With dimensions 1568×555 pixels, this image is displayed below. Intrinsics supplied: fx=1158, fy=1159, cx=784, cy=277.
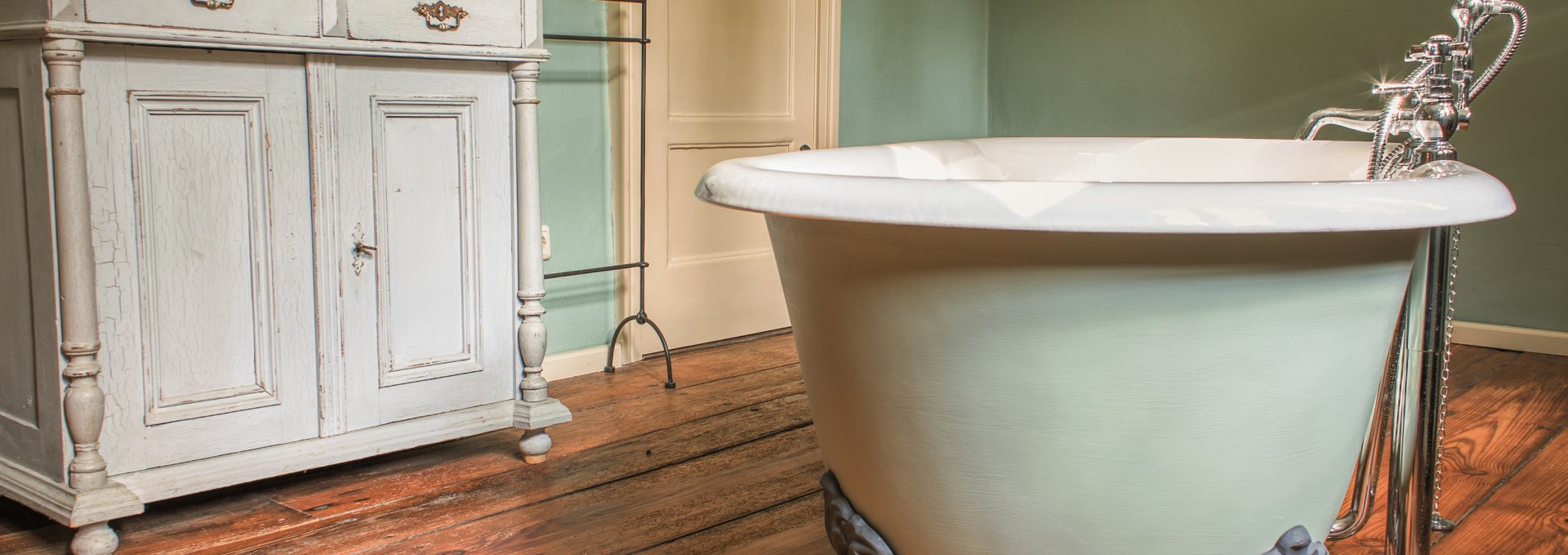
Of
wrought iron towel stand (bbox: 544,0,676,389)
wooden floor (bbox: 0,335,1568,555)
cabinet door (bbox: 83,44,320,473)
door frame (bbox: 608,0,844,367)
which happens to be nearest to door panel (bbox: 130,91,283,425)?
cabinet door (bbox: 83,44,320,473)

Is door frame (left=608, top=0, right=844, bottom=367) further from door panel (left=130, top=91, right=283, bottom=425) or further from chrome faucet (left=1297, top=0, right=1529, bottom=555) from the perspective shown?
chrome faucet (left=1297, top=0, right=1529, bottom=555)

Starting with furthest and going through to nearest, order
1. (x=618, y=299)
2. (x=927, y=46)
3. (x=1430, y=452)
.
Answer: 1. (x=927, y=46)
2. (x=618, y=299)
3. (x=1430, y=452)

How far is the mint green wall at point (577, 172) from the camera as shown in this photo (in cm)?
253

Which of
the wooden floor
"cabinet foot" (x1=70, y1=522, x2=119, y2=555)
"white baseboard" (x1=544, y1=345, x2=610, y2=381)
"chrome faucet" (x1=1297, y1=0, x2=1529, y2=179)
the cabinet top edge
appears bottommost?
the wooden floor

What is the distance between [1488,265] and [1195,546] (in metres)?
2.44

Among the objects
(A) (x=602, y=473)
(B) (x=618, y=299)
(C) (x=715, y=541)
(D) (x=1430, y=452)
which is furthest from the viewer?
(B) (x=618, y=299)

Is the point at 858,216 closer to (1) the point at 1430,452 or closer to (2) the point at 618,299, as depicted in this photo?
(1) the point at 1430,452

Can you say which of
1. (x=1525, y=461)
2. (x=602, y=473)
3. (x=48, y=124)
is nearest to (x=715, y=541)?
(x=602, y=473)

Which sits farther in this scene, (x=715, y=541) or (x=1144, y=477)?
(x=715, y=541)

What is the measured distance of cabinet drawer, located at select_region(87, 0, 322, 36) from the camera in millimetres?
1557

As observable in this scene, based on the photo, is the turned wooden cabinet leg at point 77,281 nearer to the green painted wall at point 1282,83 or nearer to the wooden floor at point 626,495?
the wooden floor at point 626,495

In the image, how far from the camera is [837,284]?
1.14 m

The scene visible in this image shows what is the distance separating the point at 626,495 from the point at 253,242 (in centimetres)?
70

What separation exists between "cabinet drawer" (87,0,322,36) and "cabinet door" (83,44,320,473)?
46mm
